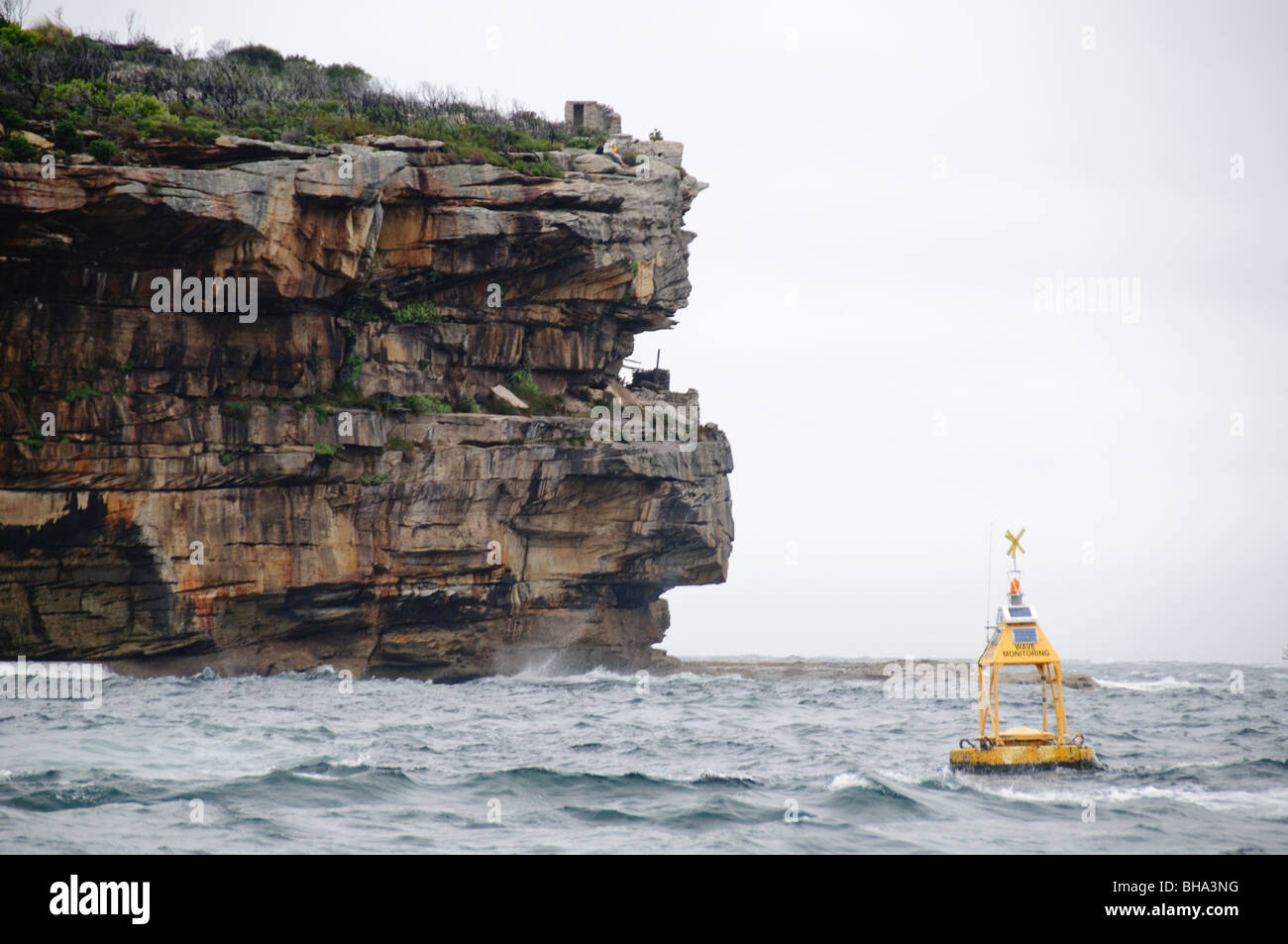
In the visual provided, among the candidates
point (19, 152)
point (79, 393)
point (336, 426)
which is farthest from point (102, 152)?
point (336, 426)

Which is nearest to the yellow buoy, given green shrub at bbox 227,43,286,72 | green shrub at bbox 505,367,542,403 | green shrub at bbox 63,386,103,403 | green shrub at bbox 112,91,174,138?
green shrub at bbox 505,367,542,403

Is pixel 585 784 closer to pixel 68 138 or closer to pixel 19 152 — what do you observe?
pixel 19 152

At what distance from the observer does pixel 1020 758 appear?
23.3 metres

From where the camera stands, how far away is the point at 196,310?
4275cm

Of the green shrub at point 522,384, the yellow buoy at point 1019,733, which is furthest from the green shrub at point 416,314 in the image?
the yellow buoy at point 1019,733

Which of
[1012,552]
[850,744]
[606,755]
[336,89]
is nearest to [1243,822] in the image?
[1012,552]

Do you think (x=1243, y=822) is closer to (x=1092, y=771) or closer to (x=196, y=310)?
(x=1092, y=771)

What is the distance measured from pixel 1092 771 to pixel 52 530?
31.8 metres

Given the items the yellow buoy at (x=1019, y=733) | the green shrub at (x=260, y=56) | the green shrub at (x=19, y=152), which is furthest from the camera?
the green shrub at (x=260, y=56)

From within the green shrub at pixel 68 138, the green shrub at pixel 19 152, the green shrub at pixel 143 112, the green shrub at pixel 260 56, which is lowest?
the green shrub at pixel 19 152

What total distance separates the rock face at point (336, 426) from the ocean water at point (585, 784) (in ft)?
28.4

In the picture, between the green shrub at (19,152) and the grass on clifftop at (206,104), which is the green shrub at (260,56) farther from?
the green shrub at (19,152)

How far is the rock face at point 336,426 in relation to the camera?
41.4 metres

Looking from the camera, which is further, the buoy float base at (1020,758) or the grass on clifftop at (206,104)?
the grass on clifftop at (206,104)
